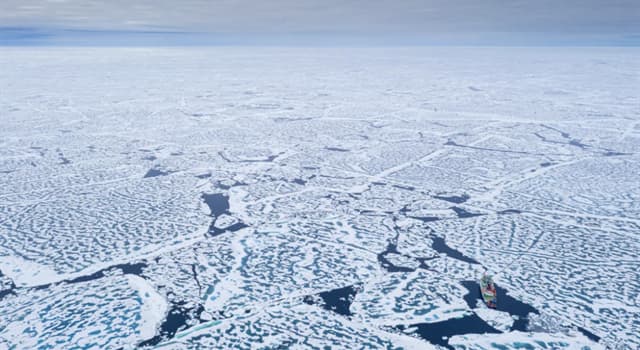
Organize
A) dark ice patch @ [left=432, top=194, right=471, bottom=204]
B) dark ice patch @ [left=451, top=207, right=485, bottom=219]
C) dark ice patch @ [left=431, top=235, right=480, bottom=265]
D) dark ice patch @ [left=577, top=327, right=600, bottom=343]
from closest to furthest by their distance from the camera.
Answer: dark ice patch @ [left=577, top=327, right=600, bottom=343]
dark ice patch @ [left=431, top=235, right=480, bottom=265]
dark ice patch @ [left=451, top=207, right=485, bottom=219]
dark ice patch @ [left=432, top=194, right=471, bottom=204]

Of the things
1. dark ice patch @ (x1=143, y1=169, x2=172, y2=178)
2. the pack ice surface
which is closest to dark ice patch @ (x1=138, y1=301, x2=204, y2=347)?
the pack ice surface

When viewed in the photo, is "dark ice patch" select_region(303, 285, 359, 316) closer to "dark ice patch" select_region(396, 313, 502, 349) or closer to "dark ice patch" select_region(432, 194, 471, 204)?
"dark ice patch" select_region(396, 313, 502, 349)

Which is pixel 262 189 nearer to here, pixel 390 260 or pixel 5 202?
pixel 390 260

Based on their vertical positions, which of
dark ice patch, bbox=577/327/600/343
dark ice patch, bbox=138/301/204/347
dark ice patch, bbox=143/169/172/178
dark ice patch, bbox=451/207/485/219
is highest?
dark ice patch, bbox=451/207/485/219

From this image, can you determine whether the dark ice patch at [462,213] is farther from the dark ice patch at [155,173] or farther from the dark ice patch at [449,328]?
the dark ice patch at [155,173]

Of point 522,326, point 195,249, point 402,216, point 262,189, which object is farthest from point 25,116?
point 522,326

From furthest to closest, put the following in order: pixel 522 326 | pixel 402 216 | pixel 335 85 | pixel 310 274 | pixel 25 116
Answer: pixel 335 85 < pixel 25 116 < pixel 402 216 < pixel 310 274 < pixel 522 326

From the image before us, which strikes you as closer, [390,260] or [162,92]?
[390,260]

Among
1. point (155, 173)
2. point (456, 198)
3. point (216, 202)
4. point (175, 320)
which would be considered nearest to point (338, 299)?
point (175, 320)

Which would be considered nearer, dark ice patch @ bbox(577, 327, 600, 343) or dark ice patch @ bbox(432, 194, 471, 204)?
dark ice patch @ bbox(577, 327, 600, 343)
